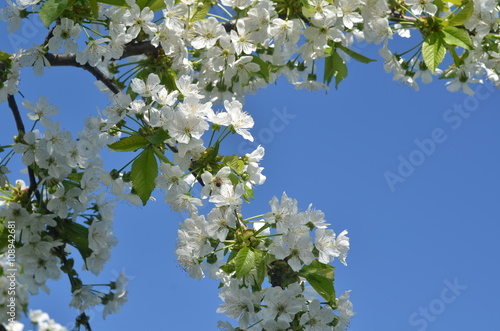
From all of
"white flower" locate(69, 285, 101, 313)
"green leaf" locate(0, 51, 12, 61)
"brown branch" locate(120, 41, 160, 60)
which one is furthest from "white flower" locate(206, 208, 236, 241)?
"green leaf" locate(0, 51, 12, 61)

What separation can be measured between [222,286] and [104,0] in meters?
1.44

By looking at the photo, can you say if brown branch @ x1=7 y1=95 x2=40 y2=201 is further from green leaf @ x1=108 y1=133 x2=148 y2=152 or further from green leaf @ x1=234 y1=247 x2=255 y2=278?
green leaf @ x1=234 y1=247 x2=255 y2=278

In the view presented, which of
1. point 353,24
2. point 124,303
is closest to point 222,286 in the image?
point 124,303

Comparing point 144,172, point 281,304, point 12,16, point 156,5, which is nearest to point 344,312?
point 281,304

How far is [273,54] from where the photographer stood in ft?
11.4

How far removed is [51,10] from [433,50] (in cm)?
181

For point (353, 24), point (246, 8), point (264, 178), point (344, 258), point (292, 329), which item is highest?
point (246, 8)

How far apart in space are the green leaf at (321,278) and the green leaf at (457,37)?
125cm

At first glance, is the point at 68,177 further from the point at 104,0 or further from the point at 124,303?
the point at 104,0

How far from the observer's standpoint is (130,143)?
114 inches

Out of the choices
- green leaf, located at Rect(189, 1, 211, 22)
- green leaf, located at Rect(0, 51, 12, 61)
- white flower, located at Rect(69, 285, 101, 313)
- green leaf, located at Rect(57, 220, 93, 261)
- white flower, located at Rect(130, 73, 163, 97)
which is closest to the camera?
white flower, located at Rect(69, 285, 101, 313)

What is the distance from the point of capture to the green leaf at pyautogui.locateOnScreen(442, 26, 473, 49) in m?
3.14

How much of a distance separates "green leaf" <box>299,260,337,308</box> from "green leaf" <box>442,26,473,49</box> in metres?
1.25

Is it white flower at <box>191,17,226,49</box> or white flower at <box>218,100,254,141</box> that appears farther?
white flower at <box>191,17,226,49</box>
